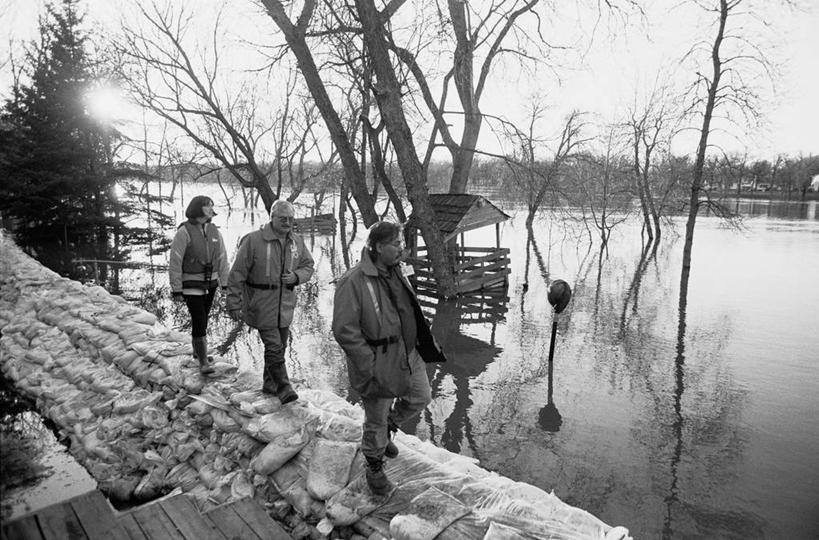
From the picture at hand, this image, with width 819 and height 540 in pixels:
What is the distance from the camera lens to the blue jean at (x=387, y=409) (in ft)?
10.6

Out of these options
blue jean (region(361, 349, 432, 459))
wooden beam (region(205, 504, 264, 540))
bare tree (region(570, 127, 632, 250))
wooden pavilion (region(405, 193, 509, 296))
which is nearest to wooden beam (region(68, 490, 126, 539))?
wooden beam (region(205, 504, 264, 540))

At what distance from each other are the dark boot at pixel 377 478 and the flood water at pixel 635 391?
2328 millimetres

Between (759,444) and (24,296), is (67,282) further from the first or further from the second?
(759,444)

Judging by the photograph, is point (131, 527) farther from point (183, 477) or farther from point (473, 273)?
point (473, 273)

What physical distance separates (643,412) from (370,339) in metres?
Answer: 5.35

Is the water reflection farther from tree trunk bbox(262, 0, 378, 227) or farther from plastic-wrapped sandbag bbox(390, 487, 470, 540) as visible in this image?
tree trunk bbox(262, 0, 378, 227)

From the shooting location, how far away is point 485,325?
11.7 meters

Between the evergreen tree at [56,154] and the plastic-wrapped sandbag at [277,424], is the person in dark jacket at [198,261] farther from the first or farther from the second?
the evergreen tree at [56,154]

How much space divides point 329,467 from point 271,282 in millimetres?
1633

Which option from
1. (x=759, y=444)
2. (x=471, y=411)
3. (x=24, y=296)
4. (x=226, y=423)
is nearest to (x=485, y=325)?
(x=471, y=411)

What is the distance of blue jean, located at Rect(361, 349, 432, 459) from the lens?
3234 mm

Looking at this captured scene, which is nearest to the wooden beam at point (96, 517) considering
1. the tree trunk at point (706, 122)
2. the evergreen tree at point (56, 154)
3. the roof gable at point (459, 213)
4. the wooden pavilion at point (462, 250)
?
the roof gable at point (459, 213)

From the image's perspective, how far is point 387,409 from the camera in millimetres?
3281

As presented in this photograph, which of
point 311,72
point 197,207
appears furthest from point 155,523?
point 311,72
